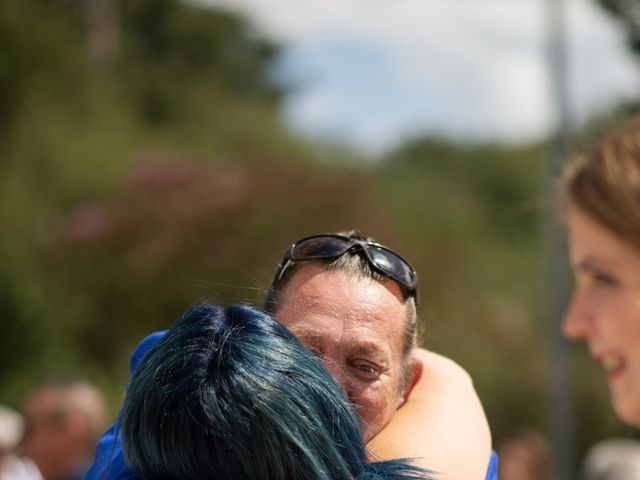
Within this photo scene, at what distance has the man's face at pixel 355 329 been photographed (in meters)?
2.01

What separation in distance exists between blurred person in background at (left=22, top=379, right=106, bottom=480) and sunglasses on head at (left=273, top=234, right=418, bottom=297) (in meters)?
3.84

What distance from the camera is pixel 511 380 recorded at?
60.8 ft

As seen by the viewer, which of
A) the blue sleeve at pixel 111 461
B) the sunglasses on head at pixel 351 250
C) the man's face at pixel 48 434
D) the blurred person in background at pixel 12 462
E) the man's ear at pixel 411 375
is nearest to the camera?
the blue sleeve at pixel 111 461

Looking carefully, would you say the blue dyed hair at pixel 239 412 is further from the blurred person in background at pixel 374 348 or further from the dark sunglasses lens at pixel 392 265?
the dark sunglasses lens at pixel 392 265

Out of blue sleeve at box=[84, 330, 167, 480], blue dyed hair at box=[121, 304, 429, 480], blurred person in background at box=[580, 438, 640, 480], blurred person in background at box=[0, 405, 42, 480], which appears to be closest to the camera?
blue dyed hair at box=[121, 304, 429, 480]

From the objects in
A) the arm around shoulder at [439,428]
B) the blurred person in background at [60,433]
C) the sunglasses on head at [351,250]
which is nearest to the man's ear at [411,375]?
the arm around shoulder at [439,428]

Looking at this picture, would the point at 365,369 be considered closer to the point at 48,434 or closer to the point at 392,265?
the point at 392,265

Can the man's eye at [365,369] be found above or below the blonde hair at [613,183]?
below

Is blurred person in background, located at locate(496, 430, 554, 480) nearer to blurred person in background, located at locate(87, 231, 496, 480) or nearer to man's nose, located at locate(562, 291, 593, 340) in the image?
man's nose, located at locate(562, 291, 593, 340)

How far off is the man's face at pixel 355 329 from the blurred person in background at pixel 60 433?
3.91 meters

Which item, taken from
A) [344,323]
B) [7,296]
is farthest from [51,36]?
[344,323]

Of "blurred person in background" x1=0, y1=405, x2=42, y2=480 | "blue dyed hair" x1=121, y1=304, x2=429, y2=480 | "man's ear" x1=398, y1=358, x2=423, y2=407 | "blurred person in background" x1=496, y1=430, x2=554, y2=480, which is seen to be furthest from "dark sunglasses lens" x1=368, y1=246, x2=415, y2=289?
"blurred person in background" x1=496, y1=430, x2=554, y2=480

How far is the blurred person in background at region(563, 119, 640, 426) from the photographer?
7.39ft

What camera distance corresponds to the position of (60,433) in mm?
5699
